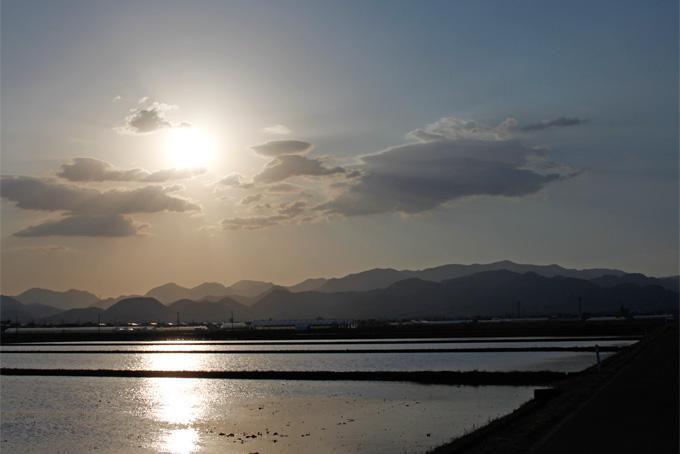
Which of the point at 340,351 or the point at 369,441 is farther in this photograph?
the point at 340,351

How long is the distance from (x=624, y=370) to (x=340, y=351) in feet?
122

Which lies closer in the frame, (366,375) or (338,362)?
(366,375)

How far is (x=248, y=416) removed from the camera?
2553 cm

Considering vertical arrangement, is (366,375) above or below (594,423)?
below

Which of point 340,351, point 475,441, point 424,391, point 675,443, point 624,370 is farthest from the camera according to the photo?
point 340,351

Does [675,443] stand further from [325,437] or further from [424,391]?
[424,391]

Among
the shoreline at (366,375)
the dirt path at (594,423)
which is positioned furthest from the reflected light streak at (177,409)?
the dirt path at (594,423)

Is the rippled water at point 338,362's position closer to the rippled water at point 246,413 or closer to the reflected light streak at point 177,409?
the rippled water at point 246,413

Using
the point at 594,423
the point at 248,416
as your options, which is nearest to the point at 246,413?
the point at 248,416

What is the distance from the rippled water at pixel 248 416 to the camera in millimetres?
20297

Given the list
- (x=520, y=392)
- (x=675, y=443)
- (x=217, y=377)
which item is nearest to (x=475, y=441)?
(x=675, y=443)

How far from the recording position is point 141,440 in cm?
2144

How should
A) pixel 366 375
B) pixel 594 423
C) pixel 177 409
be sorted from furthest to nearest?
pixel 366 375 → pixel 177 409 → pixel 594 423

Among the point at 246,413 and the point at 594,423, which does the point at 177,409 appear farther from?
the point at 594,423
